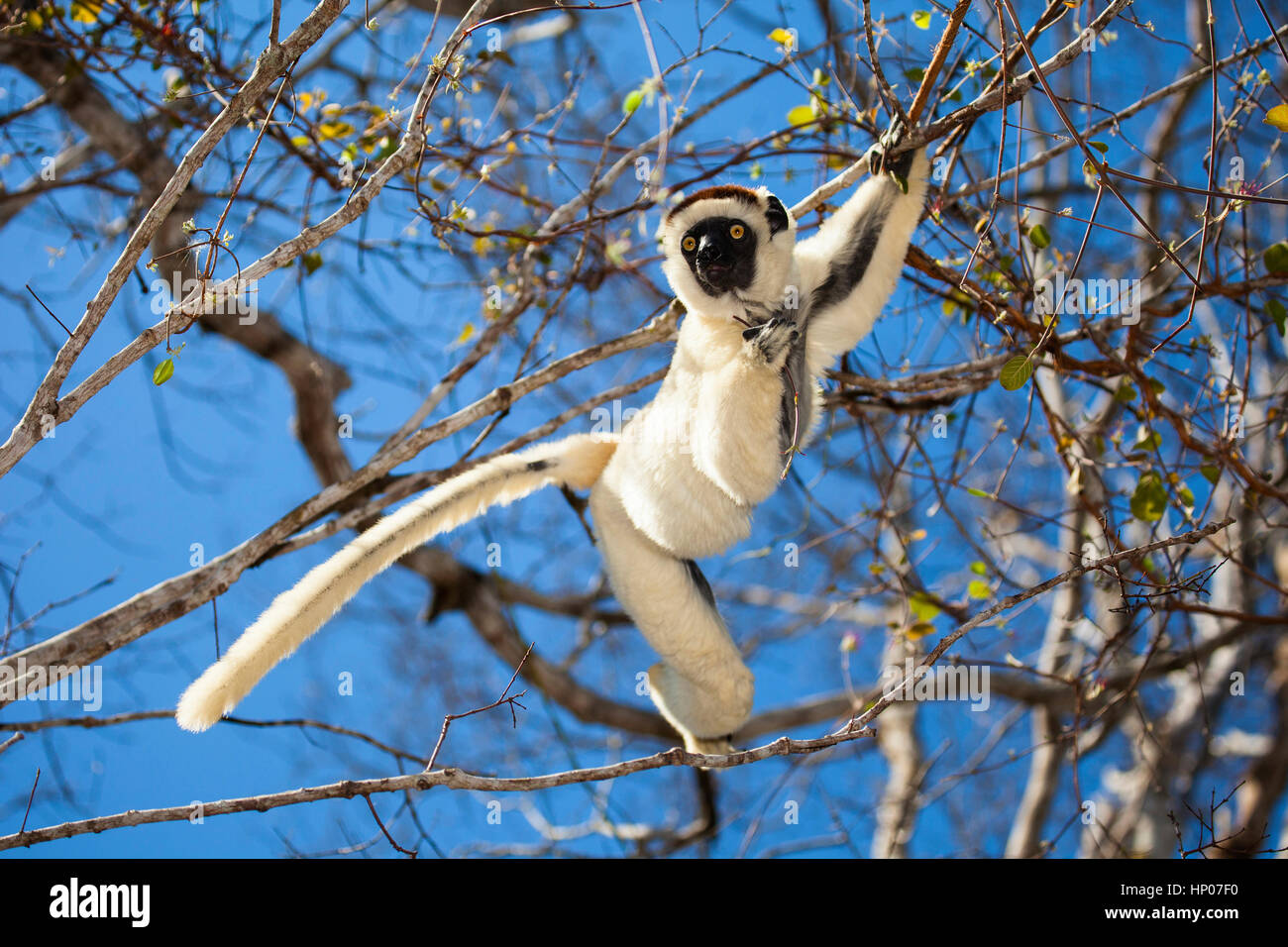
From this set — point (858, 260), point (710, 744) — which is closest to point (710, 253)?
point (858, 260)

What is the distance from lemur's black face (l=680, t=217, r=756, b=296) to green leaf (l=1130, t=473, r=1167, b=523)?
1.37 m

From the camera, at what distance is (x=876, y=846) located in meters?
6.85

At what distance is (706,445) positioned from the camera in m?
2.76

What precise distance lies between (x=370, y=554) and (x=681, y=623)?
3.26ft

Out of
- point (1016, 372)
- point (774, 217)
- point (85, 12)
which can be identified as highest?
point (85, 12)

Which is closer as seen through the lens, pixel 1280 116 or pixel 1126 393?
pixel 1280 116

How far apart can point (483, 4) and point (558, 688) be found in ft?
10.9

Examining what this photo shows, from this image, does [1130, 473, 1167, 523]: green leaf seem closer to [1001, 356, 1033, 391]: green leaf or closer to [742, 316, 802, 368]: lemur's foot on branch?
[1001, 356, 1033, 391]: green leaf

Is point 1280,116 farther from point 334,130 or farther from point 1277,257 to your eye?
point 334,130

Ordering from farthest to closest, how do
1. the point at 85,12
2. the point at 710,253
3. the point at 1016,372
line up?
the point at 85,12 < the point at 710,253 < the point at 1016,372

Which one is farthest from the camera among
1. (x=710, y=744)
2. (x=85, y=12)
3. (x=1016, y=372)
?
(x=85, y=12)

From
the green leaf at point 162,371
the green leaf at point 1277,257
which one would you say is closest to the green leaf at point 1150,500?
the green leaf at point 1277,257

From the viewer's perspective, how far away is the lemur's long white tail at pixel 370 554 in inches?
96.6

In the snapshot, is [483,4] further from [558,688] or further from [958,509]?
[958,509]
